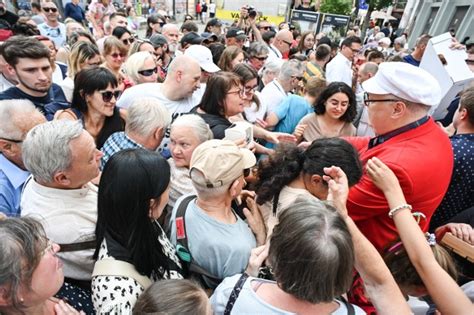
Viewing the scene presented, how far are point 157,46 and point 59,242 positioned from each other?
4936 mm

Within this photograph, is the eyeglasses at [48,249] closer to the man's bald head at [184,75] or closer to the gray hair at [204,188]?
the gray hair at [204,188]

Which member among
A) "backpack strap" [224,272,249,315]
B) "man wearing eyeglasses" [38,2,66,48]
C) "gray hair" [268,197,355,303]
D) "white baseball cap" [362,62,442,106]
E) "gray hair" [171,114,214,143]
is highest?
"white baseball cap" [362,62,442,106]

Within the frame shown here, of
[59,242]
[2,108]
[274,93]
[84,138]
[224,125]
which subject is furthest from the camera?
[274,93]

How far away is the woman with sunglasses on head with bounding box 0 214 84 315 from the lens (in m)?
1.10

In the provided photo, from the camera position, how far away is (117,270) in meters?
1.38

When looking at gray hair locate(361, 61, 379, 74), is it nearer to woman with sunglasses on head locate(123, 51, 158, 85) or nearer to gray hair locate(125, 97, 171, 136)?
woman with sunglasses on head locate(123, 51, 158, 85)

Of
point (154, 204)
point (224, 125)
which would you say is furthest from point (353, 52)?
point (154, 204)

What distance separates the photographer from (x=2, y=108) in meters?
2.09

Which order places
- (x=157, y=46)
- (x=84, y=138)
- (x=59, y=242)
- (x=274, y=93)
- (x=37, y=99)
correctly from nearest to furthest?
(x=59, y=242) → (x=84, y=138) → (x=37, y=99) → (x=274, y=93) → (x=157, y=46)

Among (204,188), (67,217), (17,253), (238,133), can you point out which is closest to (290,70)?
(238,133)

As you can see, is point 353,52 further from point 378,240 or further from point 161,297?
point 161,297

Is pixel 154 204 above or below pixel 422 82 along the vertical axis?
below

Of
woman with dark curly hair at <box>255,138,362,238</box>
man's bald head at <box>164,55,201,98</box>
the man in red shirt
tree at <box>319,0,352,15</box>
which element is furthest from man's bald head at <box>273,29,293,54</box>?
tree at <box>319,0,352,15</box>

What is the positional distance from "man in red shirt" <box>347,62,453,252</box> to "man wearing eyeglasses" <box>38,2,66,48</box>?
267 inches
